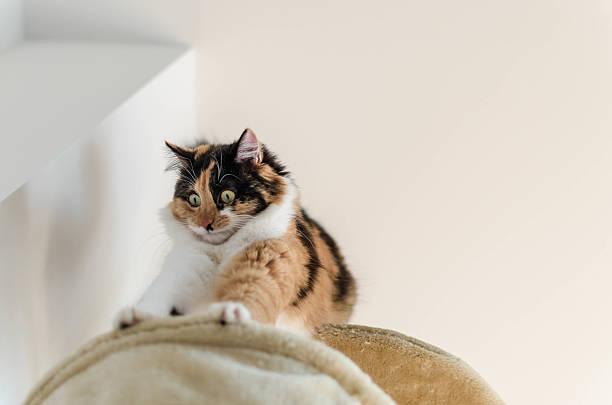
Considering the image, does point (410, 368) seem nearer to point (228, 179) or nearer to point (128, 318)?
point (228, 179)

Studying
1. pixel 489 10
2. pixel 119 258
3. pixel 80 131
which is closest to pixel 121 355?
pixel 80 131

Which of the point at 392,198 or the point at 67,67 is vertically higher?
the point at 67,67

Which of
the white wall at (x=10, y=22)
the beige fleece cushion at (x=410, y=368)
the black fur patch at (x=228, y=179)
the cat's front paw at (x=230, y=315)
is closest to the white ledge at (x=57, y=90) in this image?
the white wall at (x=10, y=22)

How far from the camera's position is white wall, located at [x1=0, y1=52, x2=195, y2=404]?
0.82 m

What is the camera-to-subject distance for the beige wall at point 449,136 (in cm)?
148

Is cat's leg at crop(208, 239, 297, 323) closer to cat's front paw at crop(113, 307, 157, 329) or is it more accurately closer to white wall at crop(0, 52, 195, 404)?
cat's front paw at crop(113, 307, 157, 329)

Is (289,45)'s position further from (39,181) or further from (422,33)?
(39,181)

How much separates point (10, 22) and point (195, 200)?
90cm

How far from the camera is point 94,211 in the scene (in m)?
1.07

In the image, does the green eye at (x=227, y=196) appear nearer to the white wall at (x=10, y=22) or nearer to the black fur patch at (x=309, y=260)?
the black fur patch at (x=309, y=260)

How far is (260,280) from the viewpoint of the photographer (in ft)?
2.55

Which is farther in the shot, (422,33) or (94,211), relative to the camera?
(422,33)

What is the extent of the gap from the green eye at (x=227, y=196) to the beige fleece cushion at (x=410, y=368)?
0.96 feet

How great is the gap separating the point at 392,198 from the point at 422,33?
0.39 m
